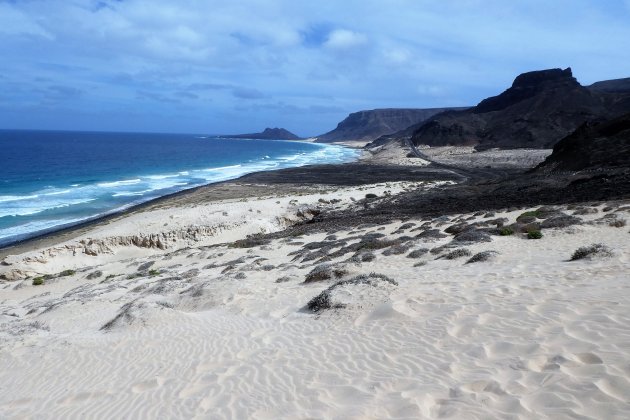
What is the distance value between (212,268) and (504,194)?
1784 centimetres

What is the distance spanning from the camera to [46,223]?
3391cm

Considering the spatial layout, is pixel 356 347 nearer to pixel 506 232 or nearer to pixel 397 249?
pixel 397 249

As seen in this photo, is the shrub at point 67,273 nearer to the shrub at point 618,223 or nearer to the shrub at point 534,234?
the shrub at point 534,234

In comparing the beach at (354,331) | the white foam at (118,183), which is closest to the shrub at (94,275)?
the beach at (354,331)

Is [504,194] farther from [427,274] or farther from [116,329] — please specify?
[116,329]

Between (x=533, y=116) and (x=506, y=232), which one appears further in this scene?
(x=533, y=116)

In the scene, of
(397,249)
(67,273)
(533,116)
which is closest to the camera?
(397,249)

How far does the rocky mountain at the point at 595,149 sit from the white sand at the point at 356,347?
20555 mm

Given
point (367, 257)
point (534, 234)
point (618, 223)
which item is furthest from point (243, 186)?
point (618, 223)

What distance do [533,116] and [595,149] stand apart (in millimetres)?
65275

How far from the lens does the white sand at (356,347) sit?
4.71m

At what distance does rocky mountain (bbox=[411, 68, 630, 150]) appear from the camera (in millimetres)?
83688

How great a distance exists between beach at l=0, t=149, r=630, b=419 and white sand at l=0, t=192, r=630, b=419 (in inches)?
1.2

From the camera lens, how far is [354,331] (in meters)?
7.30
